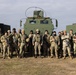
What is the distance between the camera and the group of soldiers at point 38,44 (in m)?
15.6

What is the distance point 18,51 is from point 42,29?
2630mm

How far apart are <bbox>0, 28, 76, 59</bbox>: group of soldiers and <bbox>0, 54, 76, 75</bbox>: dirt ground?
1.53ft

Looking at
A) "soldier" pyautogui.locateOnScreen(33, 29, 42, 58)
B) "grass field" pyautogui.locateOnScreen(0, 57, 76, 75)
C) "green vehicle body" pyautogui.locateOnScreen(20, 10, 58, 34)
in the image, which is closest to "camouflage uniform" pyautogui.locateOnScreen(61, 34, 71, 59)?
"grass field" pyautogui.locateOnScreen(0, 57, 76, 75)

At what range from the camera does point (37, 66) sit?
13.3 m

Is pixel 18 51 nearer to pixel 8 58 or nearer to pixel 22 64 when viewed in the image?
pixel 8 58

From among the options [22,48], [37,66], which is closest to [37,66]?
[37,66]

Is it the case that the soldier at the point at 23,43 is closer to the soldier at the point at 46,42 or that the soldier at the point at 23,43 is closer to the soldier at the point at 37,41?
the soldier at the point at 37,41

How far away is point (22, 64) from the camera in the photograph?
13844mm

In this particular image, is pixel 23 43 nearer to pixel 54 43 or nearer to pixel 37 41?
pixel 37 41

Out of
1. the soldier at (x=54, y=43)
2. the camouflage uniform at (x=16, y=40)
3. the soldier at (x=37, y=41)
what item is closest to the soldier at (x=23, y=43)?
the camouflage uniform at (x=16, y=40)

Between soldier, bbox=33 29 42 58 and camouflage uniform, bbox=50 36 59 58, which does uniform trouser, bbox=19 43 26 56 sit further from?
camouflage uniform, bbox=50 36 59 58

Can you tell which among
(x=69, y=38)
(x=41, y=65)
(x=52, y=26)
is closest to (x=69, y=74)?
(x=41, y=65)

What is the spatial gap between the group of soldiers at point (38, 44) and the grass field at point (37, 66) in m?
0.48

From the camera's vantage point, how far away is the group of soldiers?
15.6 metres
